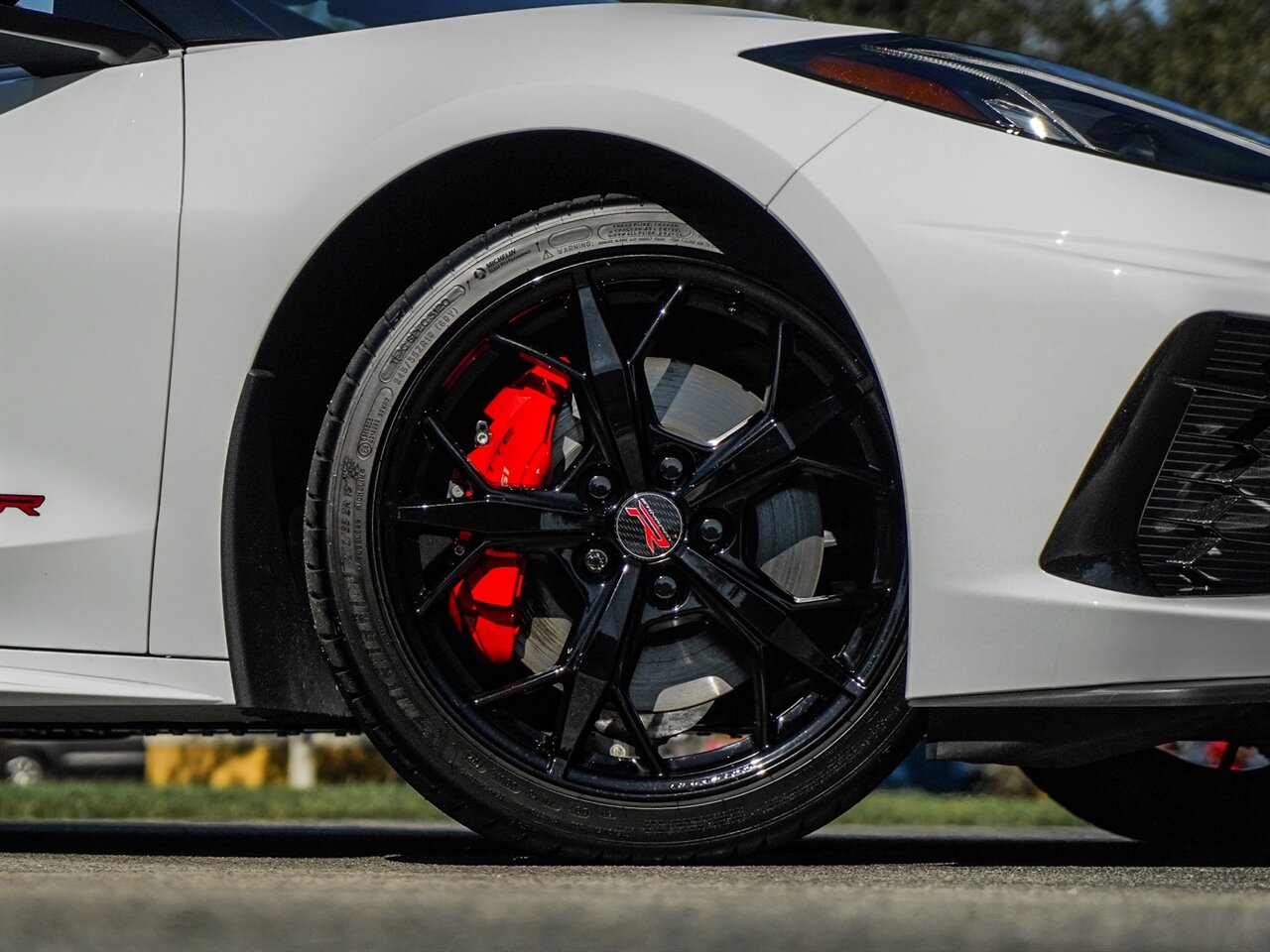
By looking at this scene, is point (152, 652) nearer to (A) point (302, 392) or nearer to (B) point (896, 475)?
(A) point (302, 392)

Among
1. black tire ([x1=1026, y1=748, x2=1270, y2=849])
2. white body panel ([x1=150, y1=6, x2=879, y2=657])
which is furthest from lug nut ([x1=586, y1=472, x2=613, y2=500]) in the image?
black tire ([x1=1026, y1=748, x2=1270, y2=849])

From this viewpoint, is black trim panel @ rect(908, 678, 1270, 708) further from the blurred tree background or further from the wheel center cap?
the blurred tree background

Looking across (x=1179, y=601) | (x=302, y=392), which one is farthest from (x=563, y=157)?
(x=1179, y=601)

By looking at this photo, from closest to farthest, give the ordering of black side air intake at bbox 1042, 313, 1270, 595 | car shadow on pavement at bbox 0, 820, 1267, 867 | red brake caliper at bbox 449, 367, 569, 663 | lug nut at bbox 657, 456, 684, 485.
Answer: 1. black side air intake at bbox 1042, 313, 1270, 595
2. lug nut at bbox 657, 456, 684, 485
3. red brake caliper at bbox 449, 367, 569, 663
4. car shadow on pavement at bbox 0, 820, 1267, 867

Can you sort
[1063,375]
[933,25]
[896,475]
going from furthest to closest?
[933,25]
[896,475]
[1063,375]

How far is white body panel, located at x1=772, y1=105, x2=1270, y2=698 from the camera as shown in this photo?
1854mm

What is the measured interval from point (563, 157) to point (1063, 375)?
0.75 m

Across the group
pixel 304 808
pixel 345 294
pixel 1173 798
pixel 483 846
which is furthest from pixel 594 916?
pixel 304 808

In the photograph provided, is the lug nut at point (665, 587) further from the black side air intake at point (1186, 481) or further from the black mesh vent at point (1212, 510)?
the black mesh vent at point (1212, 510)

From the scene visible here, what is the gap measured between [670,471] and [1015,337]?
0.49 m

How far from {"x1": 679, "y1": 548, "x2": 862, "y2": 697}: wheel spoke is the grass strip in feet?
11.4

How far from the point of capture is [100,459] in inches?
84.0

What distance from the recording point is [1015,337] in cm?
187

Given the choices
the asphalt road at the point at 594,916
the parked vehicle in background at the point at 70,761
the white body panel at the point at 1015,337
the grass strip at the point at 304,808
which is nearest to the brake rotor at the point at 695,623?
the white body panel at the point at 1015,337
